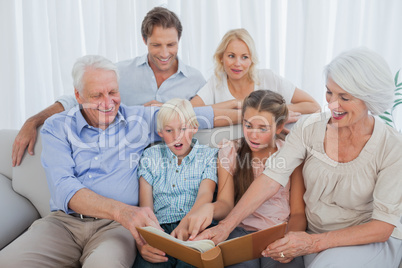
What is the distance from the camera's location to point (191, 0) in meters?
3.02

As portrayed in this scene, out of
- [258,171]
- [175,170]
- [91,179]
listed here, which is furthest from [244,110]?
[91,179]

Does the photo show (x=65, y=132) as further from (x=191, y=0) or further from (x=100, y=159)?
(x=191, y=0)

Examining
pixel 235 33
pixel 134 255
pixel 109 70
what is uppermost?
pixel 235 33

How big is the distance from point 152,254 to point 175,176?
1.33ft

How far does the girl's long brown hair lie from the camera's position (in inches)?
66.4

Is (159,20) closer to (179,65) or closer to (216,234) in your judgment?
(179,65)

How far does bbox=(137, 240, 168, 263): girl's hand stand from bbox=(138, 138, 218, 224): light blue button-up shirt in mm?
226

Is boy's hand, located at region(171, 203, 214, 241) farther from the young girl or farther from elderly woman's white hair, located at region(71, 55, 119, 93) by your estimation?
elderly woman's white hair, located at region(71, 55, 119, 93)

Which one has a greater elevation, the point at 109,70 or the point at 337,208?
the point at 109,70

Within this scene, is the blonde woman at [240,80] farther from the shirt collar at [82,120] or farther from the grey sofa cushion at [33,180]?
the grey sofa cushion at [33,180]

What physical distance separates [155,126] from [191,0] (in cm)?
153

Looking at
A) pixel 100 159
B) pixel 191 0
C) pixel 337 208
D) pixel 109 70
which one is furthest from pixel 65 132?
pixel 191 0

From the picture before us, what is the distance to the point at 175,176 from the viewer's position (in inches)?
68.2

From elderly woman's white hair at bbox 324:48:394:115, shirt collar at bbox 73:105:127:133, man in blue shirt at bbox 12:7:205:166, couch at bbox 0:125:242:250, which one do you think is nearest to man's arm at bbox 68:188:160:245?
shirt collar at bbox 73:105:127:133
